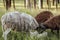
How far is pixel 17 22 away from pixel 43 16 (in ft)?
0.70

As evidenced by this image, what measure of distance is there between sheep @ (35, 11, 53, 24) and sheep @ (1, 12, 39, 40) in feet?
0.11

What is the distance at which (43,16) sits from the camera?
1681mm

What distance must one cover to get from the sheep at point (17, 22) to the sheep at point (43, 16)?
33mm

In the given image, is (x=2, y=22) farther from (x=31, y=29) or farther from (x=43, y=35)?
(x=43, y=35)

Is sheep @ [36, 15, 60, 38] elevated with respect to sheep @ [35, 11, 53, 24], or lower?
lower

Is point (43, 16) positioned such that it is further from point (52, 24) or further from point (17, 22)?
point (17, 22)

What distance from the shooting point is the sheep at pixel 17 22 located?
1.65 m

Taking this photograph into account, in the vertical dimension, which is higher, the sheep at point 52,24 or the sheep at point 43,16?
the sheep at point 43,16

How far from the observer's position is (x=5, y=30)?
1.67 m

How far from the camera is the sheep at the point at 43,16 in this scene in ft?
5.49

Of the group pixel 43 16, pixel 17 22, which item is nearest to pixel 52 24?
pixel 43 16

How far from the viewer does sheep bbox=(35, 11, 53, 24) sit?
5.49 ft

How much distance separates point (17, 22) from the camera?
165cm

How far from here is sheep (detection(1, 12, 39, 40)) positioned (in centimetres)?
165
